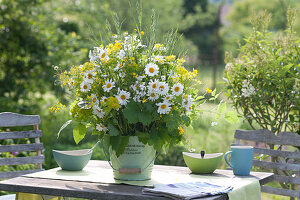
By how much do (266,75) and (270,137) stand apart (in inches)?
20.8

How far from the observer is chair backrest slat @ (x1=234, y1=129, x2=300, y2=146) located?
7.88 feet

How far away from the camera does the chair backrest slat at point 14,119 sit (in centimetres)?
255

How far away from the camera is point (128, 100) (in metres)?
1.70

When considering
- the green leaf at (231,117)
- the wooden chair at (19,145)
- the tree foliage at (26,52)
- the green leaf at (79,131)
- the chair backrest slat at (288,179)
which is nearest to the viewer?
the green leaf at (79,131)

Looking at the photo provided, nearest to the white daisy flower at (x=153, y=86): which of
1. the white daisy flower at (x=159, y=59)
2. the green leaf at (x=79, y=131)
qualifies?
the white daisy flower at (x=159, y=59)

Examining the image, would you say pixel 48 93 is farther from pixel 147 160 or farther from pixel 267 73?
A: pixel 147 160

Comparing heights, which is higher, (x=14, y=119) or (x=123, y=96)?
(x=123, y=96)

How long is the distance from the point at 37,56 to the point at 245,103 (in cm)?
→ 303

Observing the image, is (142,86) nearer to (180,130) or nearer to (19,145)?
(180,130)

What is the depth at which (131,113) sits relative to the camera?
5.41ft

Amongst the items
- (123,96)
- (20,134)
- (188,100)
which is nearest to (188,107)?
(188,100)

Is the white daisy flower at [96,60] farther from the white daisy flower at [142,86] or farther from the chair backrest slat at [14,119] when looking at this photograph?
the chair backrest slat at [14,119]

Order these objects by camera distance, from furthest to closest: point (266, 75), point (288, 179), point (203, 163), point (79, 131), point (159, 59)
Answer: point (266, 75), point (288, 179), point (203, 163), point (79, 131), point (159, 59)

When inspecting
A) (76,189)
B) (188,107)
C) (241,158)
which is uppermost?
(188,107)
